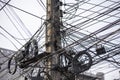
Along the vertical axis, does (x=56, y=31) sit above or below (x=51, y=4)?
below

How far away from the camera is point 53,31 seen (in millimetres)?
10266

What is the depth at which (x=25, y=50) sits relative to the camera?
10773 mm

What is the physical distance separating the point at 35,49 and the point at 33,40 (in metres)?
0.48

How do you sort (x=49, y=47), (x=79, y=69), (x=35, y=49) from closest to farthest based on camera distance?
(x=79, y=69), (x=49, y=47), (x=35, y=49)

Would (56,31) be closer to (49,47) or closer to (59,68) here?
(49,47)

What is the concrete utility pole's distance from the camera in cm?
972

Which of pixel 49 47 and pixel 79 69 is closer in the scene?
pixel 79 69

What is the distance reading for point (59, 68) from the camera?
9.55 metres

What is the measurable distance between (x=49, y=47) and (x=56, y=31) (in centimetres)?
81

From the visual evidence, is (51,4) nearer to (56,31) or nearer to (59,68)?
(56,31)

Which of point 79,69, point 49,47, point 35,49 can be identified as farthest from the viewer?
point 35,49

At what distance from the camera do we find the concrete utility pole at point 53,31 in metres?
9.72

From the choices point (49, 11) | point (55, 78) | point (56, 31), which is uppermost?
point (49, 11)

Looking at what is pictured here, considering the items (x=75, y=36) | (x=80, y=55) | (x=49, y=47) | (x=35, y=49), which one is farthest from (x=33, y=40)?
(x=80, y=55)
